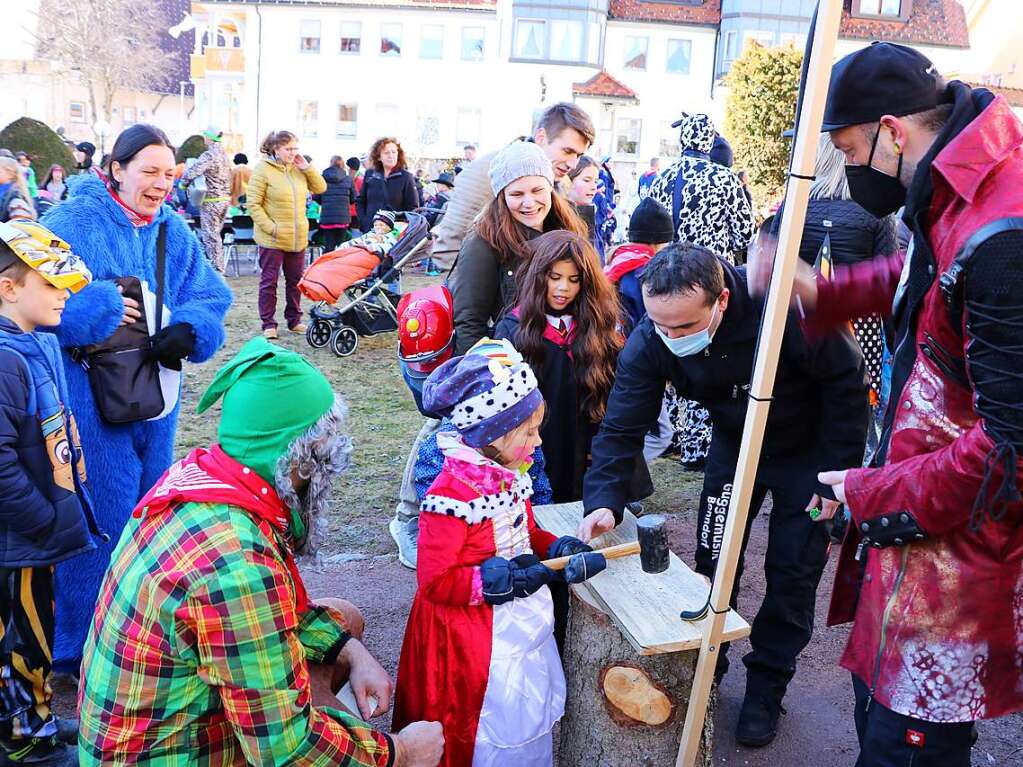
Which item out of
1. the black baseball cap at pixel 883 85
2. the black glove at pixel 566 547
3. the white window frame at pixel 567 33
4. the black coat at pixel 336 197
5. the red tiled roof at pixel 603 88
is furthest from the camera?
the white window frame at pixel 567 33

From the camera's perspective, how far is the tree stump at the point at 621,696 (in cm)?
271

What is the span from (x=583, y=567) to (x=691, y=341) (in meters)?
0.88

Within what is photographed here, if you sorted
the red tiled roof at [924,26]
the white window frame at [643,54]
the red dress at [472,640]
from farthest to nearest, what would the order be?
the white window frame at [643,54] → the red tiled roof at [924,26] → the red dress at [472,640]

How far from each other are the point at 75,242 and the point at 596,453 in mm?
2247

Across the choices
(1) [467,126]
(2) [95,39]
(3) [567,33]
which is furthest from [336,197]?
(2) [95,39]

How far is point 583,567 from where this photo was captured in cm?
265

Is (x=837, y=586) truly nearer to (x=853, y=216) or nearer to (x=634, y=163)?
(x=853, y=216)

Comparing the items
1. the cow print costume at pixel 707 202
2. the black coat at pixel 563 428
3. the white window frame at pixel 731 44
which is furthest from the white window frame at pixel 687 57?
the black coat at pixel 563 428

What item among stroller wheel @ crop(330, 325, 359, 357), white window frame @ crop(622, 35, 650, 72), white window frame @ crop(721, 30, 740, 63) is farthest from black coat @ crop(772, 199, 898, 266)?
white window frame @ crop(622, 35, 650, 72)

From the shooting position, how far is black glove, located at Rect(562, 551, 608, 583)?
264 centimetres

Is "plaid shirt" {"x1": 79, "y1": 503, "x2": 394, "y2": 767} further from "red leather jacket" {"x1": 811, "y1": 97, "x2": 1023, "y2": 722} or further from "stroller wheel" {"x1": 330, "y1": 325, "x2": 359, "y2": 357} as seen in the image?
"stroller wheel" {"x1": 330, "y1": 325, "x2": 359, "y2": 357}

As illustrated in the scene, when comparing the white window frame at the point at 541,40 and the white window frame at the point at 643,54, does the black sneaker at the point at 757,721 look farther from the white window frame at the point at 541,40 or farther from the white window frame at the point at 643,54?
the white window frame at the point at 643,54

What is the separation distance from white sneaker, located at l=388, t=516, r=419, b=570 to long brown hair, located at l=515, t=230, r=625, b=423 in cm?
155

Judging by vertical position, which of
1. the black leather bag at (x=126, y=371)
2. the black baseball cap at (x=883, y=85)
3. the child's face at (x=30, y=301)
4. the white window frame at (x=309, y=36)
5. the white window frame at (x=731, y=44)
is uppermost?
the white window frame at (x=731, y=44)
